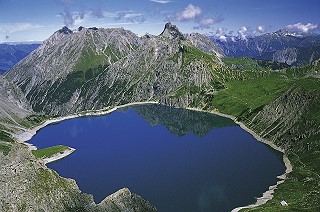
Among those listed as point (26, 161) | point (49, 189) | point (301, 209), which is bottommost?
point (301, 209)

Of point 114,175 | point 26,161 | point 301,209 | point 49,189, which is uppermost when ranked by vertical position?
point 26,161

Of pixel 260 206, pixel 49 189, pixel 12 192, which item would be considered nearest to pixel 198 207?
pixel 260 206

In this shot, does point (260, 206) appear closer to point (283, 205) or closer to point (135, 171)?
point (283, 205)

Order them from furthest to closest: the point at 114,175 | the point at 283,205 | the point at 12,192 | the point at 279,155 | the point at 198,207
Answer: the point at 279,155
the point at 114,175
the point at 198,207
the point at 283,205
the point at 12,192

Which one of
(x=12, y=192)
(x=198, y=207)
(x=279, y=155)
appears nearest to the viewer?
(x=12, y=192)

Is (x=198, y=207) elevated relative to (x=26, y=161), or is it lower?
lower

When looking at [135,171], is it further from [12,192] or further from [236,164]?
[12,192]

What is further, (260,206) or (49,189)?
(260,206)

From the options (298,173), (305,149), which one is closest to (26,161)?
(298,173)

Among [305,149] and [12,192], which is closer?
[12,192]
